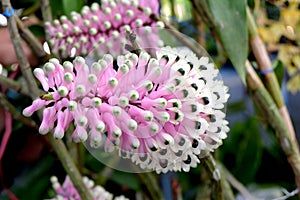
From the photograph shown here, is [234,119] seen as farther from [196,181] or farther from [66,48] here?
[66,48]

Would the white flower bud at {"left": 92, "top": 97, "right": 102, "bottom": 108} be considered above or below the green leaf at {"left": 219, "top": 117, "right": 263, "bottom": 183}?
above

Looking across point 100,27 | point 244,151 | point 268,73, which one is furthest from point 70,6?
point 244,151

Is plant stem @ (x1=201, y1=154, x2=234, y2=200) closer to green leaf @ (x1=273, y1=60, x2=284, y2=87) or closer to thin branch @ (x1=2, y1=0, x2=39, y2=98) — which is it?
thin branch @ (x1=2, y1=0, x2=39, y2=98)

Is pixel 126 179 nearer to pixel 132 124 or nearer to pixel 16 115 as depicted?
pixel 16 115

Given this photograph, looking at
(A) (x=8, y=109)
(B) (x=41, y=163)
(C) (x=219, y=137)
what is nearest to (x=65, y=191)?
(A) (x=8, y=109)

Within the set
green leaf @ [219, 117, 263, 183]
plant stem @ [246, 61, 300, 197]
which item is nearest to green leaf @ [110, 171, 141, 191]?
green leaf @ [219, 117, 263, 183]
